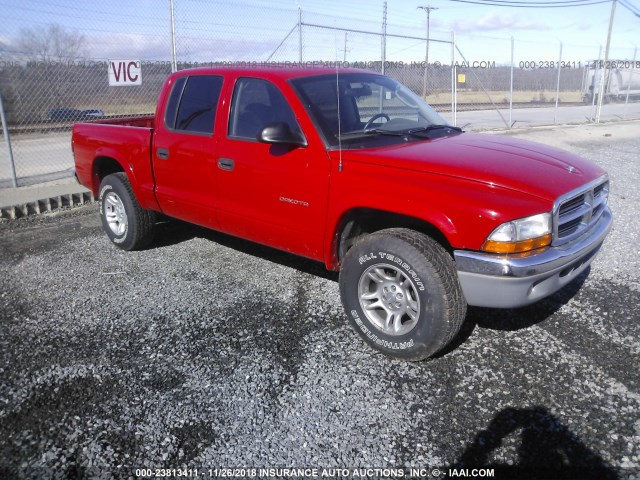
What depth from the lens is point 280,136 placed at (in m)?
3.61

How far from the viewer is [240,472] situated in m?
2.52

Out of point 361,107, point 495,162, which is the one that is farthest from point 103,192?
point 495,162

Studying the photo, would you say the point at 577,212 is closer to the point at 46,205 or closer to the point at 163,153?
the point at 163,153

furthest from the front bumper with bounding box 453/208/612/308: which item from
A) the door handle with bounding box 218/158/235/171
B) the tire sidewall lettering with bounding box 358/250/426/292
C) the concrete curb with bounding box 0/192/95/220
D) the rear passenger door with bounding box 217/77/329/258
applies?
the concrete curb with bounding box 0/192/95/220

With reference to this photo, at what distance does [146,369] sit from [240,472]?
1157 mm

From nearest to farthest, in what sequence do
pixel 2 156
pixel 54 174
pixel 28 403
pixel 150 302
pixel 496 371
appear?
pixel 28 403, pixel 496 371, pixel 150 302, pixel 54 174, pixel 2 156

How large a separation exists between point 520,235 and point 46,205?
6.75 m

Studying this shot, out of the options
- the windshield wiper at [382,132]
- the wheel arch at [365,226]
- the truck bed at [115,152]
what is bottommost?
the wheel arch at [365,226]

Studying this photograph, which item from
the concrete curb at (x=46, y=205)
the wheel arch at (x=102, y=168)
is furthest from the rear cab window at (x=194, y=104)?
the concrete curb at (x=46, y=205)

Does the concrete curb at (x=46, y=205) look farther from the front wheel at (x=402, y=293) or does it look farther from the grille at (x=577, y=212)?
the grille at (x=577, y=212)

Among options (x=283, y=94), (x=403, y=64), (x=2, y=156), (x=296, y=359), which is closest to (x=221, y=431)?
(x=296, y=359)

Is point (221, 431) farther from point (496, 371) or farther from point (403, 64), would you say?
point (403, 64)

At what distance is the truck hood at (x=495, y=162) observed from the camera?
3113mm

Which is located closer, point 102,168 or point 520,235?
point 520,235
